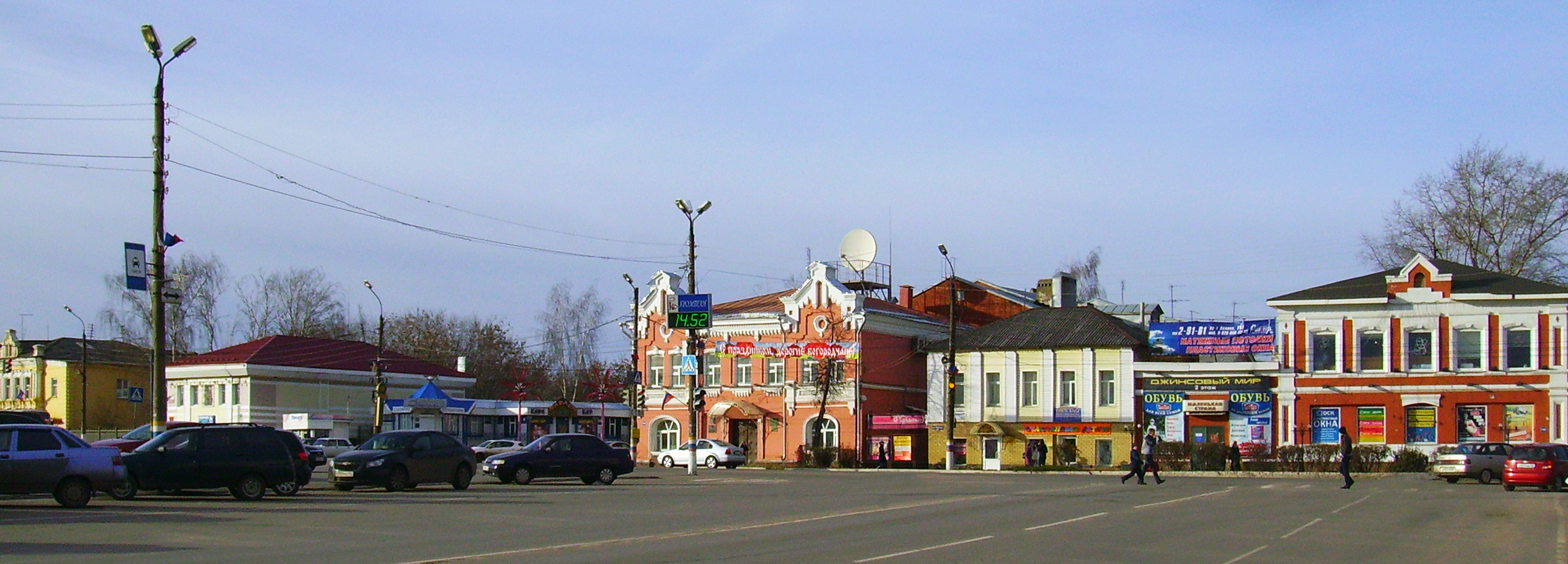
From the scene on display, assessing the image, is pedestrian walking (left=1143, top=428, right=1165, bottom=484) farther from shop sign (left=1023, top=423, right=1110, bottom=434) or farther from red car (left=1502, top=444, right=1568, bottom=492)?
shop sign (left=1023, top=423, right=1110, bottom=434)

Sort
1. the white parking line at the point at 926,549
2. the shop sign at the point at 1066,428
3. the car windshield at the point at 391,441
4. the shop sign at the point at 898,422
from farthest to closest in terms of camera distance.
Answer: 1. the shop sign at the point at 898,422
2. the shop sign at the point at 1066,428
3. the car windshield at the point at 391,441
4. the white parking line at the point at 926,549

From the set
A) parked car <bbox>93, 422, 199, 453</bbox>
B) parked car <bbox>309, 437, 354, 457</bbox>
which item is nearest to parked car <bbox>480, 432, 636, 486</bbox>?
parked car <bbox>93, 422, 199, 453</bbox>

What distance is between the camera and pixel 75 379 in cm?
9081

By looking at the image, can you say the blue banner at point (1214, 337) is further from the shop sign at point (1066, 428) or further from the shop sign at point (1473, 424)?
the shop sign at point (1473, 424)

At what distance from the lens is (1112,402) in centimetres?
6638

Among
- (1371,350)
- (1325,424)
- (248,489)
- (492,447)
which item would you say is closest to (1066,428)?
(1325,424)

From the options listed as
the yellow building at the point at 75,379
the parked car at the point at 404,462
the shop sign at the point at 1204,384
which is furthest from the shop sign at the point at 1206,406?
the yellow building at the point at 75,379

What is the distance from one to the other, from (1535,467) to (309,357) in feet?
206

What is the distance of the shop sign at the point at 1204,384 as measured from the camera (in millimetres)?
62562

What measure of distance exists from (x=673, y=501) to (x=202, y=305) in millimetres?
74820

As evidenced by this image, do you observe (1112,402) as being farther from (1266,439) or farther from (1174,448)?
(1174,448)

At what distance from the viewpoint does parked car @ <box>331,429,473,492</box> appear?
32156 mm

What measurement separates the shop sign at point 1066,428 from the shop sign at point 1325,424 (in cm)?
890

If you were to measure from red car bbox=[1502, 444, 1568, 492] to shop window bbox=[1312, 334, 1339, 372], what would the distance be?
79.7 feet
